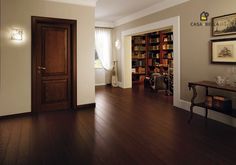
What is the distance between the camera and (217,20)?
3.71 metres

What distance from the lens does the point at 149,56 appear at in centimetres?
908

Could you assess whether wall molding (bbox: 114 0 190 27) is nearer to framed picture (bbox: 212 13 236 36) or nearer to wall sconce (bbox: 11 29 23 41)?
framed picture (bbox: 212 13 236 36)

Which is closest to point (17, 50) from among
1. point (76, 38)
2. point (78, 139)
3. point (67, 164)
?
point (76, 38)

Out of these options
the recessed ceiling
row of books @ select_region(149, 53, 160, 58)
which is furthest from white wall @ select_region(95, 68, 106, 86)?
the recessed ceiling

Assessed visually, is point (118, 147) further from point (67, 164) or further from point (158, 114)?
point (158, 114)

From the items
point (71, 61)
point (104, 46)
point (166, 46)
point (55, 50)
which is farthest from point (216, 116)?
point (104, 46)

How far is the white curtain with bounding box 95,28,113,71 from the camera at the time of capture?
8156mm

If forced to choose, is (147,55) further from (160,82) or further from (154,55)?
(160,82)

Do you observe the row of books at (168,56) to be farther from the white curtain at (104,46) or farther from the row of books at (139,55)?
the white curtain at (104,46)

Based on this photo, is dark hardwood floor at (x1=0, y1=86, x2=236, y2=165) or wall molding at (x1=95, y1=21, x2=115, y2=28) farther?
wall molding at (x1=95, y1=21, x2=115, y2=28)

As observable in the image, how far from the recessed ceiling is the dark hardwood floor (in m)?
2.96

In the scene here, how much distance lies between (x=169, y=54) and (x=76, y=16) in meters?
4.74

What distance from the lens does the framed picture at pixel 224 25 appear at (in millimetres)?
3441

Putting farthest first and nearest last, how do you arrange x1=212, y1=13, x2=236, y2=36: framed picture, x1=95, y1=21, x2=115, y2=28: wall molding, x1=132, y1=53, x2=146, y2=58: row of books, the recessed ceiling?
x1=132, y1=53, x2=146, y2=58: row of books, x1=95, y1=21, x2=115, y2=28: wall molding, the recessed ceiling, x1=212, y1=13, x2=236, y2=36: framed picture
